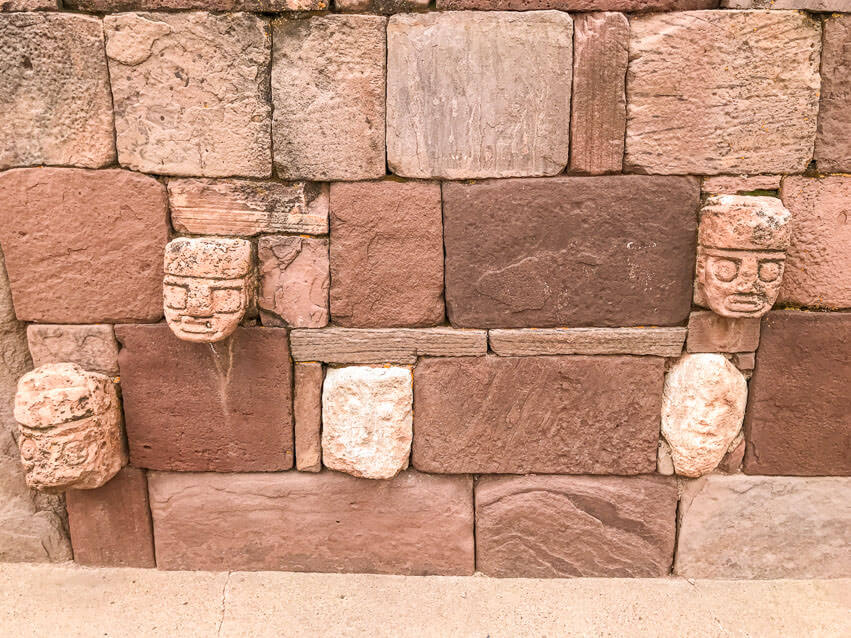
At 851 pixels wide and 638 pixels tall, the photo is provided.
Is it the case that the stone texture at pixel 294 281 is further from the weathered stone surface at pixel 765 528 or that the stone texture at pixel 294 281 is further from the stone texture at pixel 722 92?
the weathered stone surface at pixel 765 528

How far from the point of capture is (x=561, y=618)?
2.48 meters

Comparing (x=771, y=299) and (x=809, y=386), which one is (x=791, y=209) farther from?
(x=809, y=386)

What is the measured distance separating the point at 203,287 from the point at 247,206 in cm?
43

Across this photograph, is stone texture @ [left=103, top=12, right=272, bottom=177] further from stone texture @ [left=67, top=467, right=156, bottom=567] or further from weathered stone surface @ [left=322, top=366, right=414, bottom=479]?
stone texture @ [left=67, top=467, right=156, bottom=567]

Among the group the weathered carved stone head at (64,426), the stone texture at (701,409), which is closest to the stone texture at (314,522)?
the weathered carved stone head at (64,426)

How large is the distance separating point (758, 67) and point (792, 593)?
7.76 ft

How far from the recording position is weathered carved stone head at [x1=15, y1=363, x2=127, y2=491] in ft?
7.92

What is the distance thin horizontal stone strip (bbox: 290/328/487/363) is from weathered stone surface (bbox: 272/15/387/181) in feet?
2.27

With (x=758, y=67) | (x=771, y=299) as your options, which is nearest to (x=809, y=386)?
(x=771, y=299)

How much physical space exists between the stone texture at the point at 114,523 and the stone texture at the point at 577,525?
164cm

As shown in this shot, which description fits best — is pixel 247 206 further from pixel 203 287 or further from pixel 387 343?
pixel 387 343

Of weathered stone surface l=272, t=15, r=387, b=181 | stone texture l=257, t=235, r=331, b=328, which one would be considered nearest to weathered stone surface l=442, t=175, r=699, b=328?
weathered stone surface l=272, t=15, r=387, b=181

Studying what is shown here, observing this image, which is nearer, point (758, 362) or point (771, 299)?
point (771, 299)

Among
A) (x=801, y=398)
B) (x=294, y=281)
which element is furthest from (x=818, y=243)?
(x=294, y=281)
